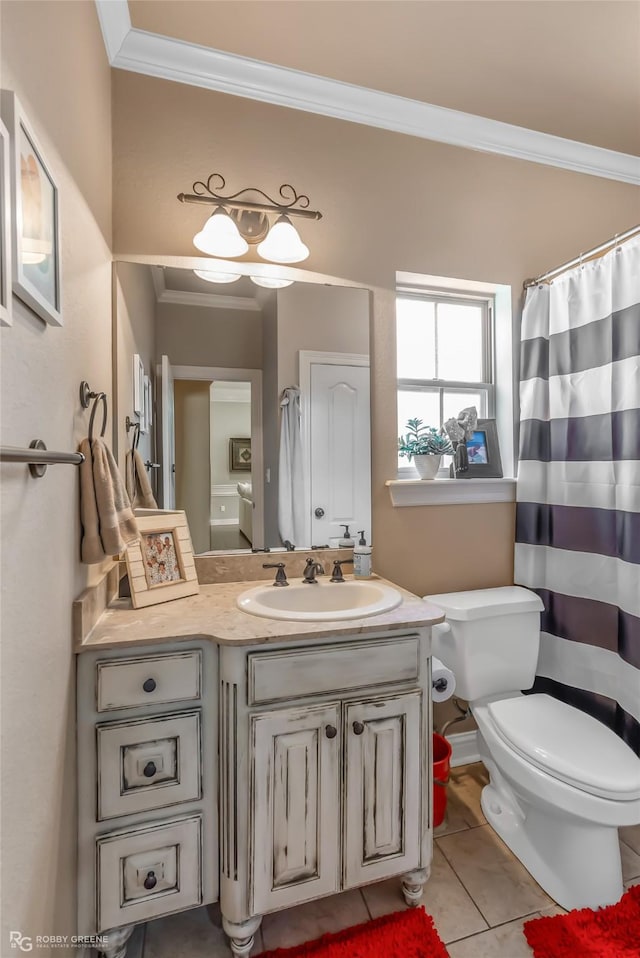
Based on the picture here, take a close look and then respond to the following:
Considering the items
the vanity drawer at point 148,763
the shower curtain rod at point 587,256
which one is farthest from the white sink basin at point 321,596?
the shower curtain rod at point 587,256

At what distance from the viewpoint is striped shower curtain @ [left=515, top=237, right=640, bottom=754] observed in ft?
5.29

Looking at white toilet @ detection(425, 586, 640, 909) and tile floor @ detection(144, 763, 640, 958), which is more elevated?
white toilet @ detection(425, 586, 640, 909)

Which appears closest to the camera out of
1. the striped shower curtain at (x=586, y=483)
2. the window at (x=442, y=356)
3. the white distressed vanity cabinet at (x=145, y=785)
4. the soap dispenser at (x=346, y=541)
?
the white distressed vanity cabinet at (x=145, y=785)

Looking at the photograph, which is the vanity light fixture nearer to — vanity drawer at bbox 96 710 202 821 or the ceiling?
the ceiling

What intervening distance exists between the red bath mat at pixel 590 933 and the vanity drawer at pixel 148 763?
1.02 m

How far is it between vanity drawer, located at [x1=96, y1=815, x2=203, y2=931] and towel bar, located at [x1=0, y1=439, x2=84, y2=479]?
96 centimetres

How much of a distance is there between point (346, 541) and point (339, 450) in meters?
0.36

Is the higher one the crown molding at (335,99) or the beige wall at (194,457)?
the crown molding at (335,99)

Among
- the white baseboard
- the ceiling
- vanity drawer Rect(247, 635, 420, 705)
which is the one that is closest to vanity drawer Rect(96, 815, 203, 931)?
vanity drawer Rect(247, 635, 420, 705)

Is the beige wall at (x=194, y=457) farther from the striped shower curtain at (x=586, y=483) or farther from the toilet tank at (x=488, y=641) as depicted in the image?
the striped shower curtain at (x=586, y=483)

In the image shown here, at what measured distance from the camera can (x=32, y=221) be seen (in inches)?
31.8

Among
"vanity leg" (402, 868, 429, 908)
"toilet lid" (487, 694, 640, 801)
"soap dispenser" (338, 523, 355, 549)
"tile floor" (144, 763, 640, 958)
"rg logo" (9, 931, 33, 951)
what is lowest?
"tile floor" (144, 763, 640, 958)

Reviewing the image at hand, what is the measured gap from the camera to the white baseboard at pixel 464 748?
2012 millimetres

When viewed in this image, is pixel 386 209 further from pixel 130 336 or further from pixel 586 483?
pixel 586 483
